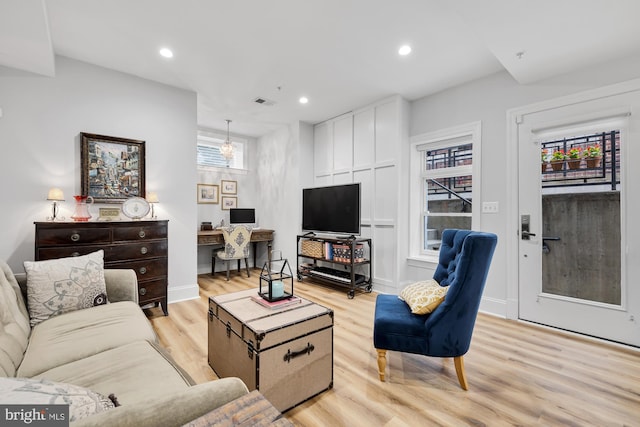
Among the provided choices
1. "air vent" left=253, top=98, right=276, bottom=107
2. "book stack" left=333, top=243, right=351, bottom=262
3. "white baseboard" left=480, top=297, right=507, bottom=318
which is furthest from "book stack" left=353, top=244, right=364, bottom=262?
"air vent" left=253, top=98, right=276, bottom=107

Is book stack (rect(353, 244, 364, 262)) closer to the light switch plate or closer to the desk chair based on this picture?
the light switch plate

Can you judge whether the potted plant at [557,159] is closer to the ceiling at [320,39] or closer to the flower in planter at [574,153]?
the flower in planter at [574,153]

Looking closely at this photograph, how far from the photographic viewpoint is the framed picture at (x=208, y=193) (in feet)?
17.2

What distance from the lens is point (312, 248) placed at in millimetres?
4426

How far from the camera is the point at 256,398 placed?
2.56ft

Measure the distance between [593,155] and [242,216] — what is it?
195 inches

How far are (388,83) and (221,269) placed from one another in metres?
4.20

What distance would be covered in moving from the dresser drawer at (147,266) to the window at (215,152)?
106 inches

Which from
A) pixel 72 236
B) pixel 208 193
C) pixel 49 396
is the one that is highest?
pixel 208 193

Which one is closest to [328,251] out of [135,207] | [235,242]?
[235,242]

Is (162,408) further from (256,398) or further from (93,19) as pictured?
(93,19)

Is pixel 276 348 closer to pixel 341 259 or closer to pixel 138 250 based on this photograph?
pixel 138 250

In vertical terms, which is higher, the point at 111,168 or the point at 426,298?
the point at 111,168

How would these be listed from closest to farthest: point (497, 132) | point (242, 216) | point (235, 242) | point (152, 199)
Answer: point (497, 132), point (152, 199), point (235, 242), point (242, 216)
